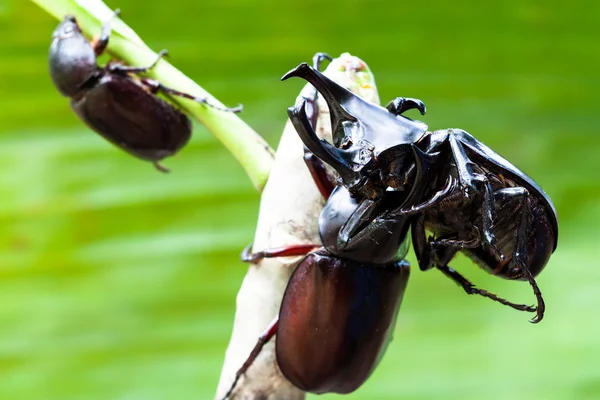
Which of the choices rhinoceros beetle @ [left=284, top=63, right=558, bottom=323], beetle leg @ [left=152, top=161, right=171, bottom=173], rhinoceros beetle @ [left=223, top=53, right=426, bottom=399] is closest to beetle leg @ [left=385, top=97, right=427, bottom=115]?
rhinoceros beetle @ [left=284, top=63, right=558, bottom=323]

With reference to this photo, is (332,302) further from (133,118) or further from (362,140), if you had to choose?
(133,118)

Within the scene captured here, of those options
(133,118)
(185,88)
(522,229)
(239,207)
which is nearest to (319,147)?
(522,229)

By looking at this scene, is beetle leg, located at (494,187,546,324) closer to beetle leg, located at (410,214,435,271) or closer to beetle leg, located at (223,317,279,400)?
beetle leg, located at (410,214,435,271)

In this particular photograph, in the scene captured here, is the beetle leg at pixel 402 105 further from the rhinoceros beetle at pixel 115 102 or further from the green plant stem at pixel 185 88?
the rhinoceros beetle at pixel 115 102

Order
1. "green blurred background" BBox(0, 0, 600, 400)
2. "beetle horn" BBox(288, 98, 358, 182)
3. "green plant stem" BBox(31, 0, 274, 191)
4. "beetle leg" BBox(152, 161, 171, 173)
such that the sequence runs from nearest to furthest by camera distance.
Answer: "beetle horn" BBox(288, 98, 358, 182) → "green plant stem" BBox(31, 0, 274, 191) → "green blurred background" BBox(0, 0, 600, 400) → "beetle leg" BBox(152, 161, 171, 173)

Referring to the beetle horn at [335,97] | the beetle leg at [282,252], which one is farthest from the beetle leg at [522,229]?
the beetle leg at [282,252]
